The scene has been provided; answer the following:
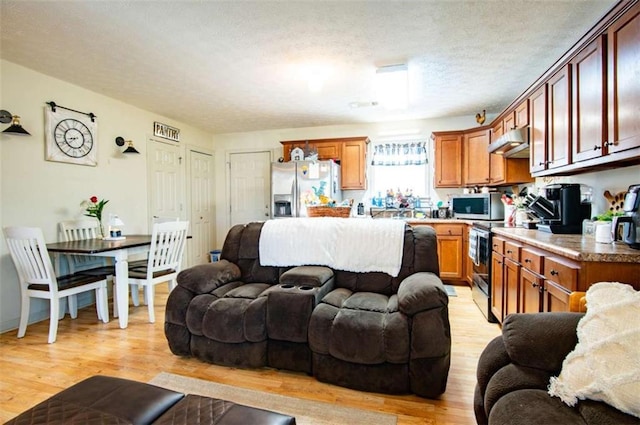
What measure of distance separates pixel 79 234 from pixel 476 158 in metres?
5.16

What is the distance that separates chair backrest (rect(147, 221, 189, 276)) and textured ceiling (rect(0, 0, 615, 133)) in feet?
5.30

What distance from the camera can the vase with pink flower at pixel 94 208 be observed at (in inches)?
136

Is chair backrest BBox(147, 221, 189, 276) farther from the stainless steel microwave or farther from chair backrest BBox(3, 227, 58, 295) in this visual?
the stainless steel microwave

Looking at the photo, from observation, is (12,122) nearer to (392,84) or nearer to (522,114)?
(392,84)

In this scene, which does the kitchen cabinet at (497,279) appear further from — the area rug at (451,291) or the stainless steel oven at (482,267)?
the area rug at (451,291)

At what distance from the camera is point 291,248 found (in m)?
2.70

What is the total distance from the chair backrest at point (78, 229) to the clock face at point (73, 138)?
756mm

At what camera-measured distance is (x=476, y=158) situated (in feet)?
14.9

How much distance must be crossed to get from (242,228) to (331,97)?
2.16m

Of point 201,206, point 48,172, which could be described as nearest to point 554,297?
point 48,172

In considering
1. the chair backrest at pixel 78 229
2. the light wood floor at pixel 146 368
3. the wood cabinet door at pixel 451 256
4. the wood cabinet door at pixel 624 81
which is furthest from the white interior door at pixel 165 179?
the wood cabinet door at pixel 624 81

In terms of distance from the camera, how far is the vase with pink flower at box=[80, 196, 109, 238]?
3.46 metres

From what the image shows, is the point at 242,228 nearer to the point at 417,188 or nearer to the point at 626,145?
the point at 626,145

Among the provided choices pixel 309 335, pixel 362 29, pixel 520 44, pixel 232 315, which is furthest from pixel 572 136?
pixel 232 315
